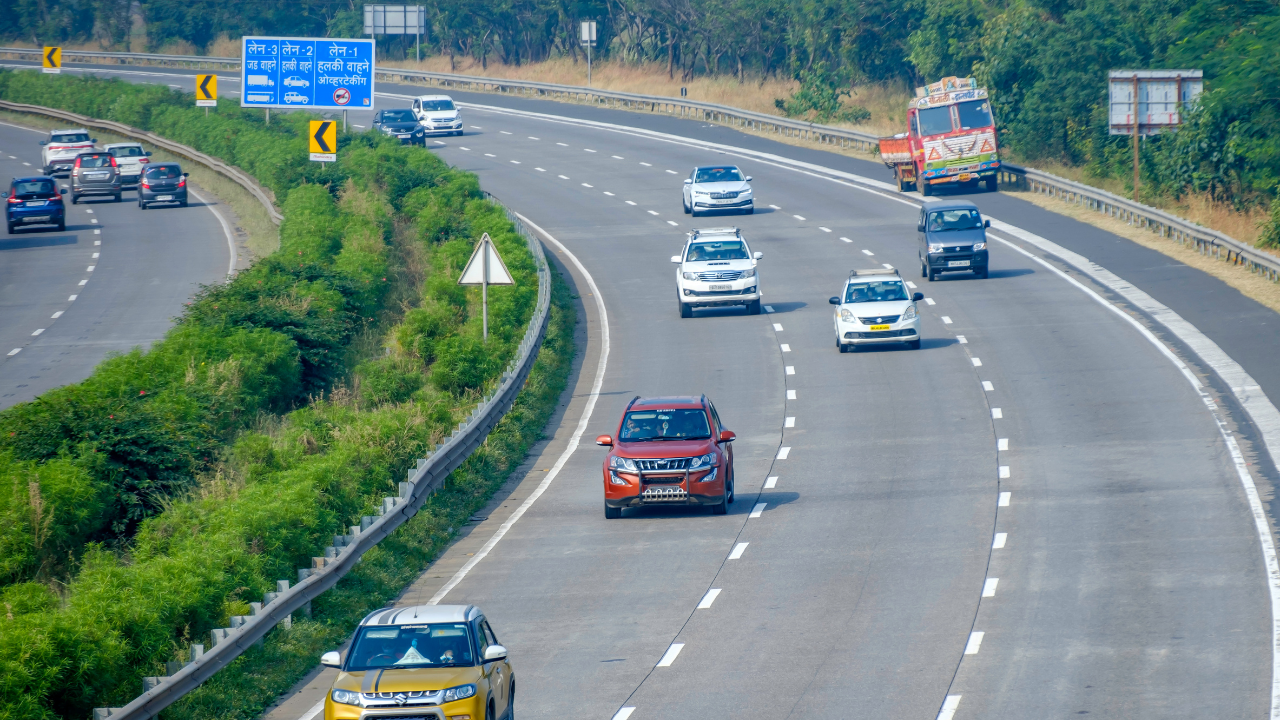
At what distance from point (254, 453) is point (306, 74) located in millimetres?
35939

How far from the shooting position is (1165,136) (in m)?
53.9

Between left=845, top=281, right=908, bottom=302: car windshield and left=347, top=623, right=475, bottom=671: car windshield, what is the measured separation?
22289 mm

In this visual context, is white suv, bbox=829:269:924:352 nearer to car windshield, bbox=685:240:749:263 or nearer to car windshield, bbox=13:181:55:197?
car windshield, bbox=685:240:749:263

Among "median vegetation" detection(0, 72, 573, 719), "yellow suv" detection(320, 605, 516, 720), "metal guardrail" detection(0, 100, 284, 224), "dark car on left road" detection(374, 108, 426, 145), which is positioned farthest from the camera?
"dark car on left road" detection(374, 108, 426, 145)

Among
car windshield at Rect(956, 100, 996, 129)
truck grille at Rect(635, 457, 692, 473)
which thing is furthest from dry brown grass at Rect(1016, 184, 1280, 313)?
truck grille at Rect(635, 457, 692, 473)

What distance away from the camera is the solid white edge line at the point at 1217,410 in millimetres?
15327

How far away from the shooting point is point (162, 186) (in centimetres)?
5909

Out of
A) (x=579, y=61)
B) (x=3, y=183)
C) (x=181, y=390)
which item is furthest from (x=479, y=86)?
(x=181, y=390)

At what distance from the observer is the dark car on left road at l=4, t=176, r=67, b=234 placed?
53.4m

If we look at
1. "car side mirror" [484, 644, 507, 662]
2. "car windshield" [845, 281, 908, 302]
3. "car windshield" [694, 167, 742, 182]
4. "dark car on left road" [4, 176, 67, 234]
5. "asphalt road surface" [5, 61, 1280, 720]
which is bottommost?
"asphalt road surface" [5, 61, 1280, 720]

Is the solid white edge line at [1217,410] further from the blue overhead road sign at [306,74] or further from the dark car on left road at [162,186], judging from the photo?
the dark car on left road at [162,186]

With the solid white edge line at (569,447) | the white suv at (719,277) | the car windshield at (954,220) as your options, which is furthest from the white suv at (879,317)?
the car windshield at (954,220)

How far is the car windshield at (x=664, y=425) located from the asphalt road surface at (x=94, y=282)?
13930mm

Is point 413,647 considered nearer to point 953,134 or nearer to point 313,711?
point 313,711
